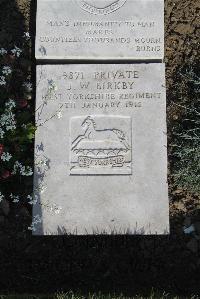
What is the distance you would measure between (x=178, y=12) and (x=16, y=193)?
2370 millimetres

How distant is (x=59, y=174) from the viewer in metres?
4.36

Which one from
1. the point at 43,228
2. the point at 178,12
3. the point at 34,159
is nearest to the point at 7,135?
the point at 34,159

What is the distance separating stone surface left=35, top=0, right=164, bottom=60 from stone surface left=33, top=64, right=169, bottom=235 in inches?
5.6

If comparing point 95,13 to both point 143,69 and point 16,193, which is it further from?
point 16,193

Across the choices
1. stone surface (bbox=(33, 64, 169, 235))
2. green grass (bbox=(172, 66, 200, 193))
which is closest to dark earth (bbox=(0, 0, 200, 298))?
green grass (bbox=(172, 66, 200, 193))

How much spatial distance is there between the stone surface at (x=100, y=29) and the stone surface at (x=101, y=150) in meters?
0.14

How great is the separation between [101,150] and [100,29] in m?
1.12

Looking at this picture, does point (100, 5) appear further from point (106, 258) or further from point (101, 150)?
point (106, 258)

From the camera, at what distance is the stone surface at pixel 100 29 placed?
4523mm

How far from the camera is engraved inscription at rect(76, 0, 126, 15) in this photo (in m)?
4.58

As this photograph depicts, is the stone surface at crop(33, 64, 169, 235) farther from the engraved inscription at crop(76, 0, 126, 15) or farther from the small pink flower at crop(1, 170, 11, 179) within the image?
the engraved inscription at crop(76, 0, 126, 15)

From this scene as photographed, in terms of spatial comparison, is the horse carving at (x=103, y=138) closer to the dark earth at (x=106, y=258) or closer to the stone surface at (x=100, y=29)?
the dark earth at (x=106, y=258)

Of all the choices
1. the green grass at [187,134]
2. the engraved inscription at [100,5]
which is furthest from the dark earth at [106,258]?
the engraved inscription at [100,5]

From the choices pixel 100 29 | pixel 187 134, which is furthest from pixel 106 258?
pixel 100 29
